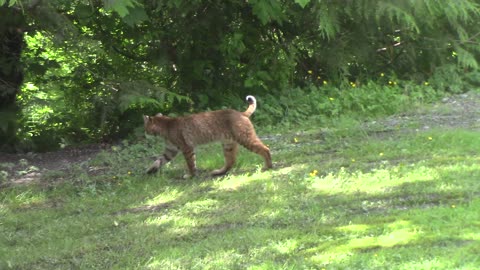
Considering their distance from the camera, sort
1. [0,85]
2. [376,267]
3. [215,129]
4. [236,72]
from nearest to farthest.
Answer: [376,267], [215,129], [0,85], [236,72]

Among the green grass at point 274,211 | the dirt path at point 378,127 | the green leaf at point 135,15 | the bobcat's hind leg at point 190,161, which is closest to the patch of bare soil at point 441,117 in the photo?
the dirt path at point 378,127

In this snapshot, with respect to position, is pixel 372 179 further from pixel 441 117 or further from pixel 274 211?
pixel 441 117

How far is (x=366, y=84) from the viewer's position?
14.7 m

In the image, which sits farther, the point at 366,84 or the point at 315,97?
the point at 366,84

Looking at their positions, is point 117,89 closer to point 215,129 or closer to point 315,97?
point 215,129

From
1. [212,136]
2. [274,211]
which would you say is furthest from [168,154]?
[274,211]

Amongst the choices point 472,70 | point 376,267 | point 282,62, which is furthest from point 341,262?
point 472,70

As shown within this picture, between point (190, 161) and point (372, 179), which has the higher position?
point (190, 161)

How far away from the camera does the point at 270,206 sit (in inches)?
301

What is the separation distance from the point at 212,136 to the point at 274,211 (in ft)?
8.50

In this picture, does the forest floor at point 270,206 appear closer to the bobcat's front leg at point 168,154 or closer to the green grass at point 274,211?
the green grass at point 274,211

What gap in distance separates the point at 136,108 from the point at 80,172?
3116 mm

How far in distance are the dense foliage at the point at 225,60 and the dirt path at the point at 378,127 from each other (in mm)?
670

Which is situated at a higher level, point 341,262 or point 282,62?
point 282,62
